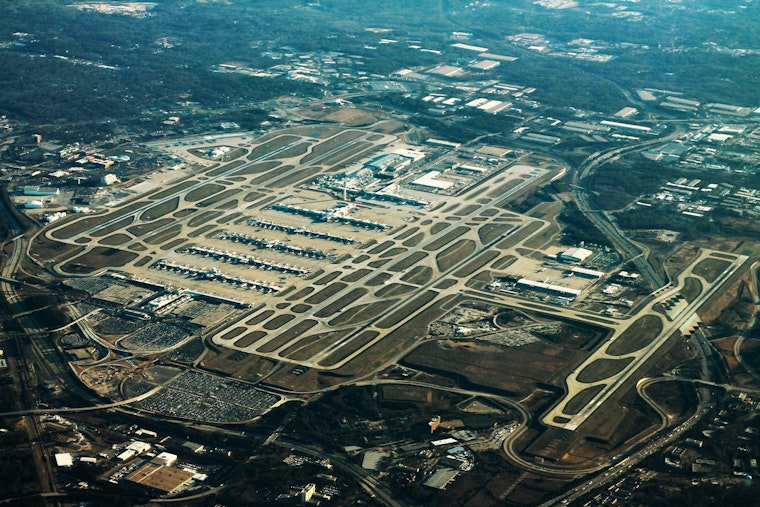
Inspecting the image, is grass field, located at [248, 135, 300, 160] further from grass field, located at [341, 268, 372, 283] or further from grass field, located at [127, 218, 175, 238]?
grass field, located at [341, 268, 372, 283]

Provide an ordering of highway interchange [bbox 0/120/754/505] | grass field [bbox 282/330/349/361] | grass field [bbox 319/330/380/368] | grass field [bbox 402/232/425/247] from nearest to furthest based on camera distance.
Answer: highway interchange [bbox 0/120/754/505], grass field [bbox 319/330/380/368], grass field [bbox 282/330/349/361], grass field [bbox 402/232/425/247]

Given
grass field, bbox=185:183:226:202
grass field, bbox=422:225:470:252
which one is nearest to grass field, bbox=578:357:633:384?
grass field, bbox=422:225:470:252

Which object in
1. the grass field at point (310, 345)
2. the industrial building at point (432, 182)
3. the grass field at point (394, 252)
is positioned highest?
the industrial building at point (432, 182)

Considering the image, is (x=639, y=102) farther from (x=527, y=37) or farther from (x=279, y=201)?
(x=279, y=201)

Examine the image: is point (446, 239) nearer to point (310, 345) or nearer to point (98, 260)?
point (310, 345)

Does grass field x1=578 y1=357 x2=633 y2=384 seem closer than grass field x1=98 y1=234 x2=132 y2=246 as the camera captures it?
Yes

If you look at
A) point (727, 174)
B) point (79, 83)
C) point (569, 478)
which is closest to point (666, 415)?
point (569, 478)

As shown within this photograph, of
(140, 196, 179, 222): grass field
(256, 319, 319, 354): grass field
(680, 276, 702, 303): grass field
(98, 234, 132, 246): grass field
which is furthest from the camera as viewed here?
(140, 196, 179, 222): grass field

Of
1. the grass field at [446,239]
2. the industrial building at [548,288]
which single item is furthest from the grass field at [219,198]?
the industrial building at [548,288]

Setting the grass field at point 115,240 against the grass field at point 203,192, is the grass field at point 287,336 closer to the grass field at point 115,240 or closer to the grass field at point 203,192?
the grass field at point 115,240

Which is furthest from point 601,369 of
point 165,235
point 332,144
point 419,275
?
point 332,144

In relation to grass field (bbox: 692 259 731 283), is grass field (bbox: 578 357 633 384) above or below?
above

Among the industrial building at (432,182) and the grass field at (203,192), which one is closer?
the grass field at (203,192)
